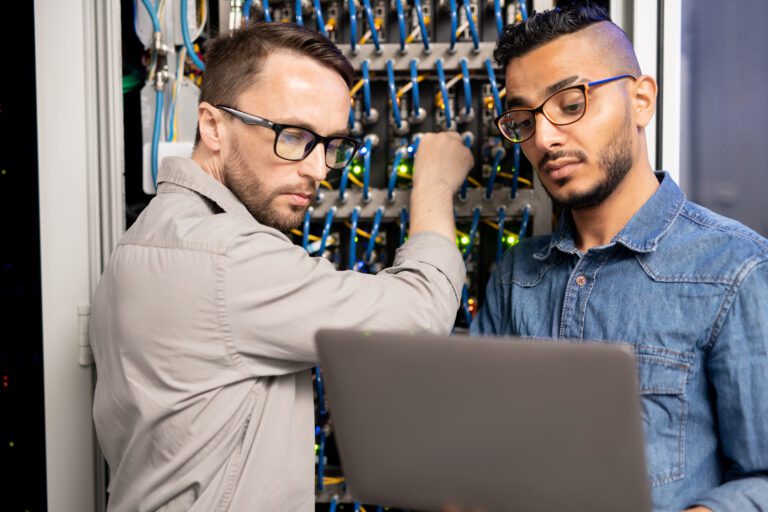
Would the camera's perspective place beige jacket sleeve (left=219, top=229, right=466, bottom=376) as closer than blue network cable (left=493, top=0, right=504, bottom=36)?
Yes

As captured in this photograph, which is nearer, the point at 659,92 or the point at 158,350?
the point at 158,350

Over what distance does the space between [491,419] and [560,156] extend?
661 mm

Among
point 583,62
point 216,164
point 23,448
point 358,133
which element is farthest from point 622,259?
point 23,448

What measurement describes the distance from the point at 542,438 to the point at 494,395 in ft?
0.23

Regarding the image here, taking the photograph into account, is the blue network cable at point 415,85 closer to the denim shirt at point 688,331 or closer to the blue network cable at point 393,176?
the blue network cable at point 393,176

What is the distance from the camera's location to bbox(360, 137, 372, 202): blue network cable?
146cm

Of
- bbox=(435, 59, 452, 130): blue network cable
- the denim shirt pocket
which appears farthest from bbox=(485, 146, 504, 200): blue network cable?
the denim shirt pocket

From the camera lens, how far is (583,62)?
1.17 m

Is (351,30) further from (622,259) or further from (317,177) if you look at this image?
(622,259)

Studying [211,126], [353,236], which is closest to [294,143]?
[211,126]

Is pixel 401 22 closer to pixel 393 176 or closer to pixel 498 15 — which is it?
pixel 498 15

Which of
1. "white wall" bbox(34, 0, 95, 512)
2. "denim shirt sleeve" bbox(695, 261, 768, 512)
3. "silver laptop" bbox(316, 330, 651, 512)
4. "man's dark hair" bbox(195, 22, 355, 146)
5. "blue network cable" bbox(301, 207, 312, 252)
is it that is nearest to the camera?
"silver laptop" bbox(316, 330, 651, 512)

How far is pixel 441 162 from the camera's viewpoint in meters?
1.38

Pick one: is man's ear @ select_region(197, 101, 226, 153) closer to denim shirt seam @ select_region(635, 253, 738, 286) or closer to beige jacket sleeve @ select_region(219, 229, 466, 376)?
beige jacket sleeve @ select_region(219, 229, 466, 376)
